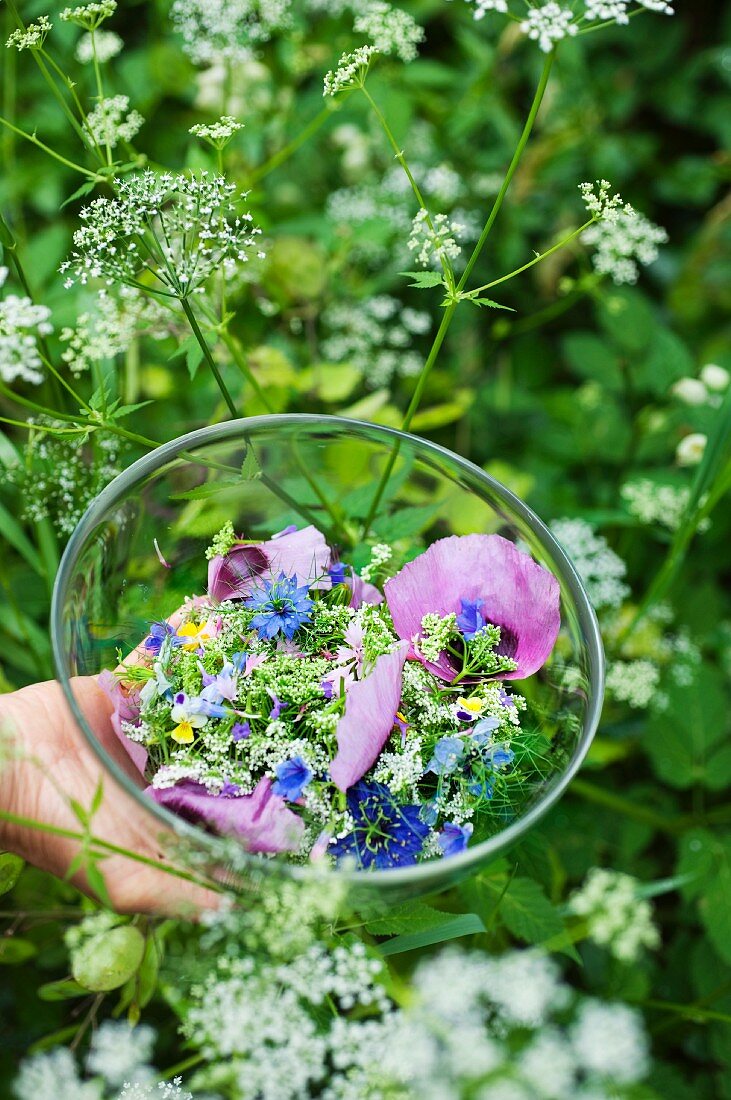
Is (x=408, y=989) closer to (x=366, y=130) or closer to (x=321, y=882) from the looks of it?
(x=321, y=882)

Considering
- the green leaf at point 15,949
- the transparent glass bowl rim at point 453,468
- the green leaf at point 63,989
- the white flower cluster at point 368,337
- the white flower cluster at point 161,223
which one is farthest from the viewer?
the white flower cluster at point 368,337

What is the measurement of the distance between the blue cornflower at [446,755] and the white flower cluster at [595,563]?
1.72 feet

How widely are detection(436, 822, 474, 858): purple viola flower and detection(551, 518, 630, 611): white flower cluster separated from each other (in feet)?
1.75

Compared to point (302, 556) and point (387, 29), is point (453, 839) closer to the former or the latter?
point (302, 556)

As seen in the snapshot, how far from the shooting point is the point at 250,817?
589mm

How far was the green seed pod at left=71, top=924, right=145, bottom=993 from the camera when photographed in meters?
0.72

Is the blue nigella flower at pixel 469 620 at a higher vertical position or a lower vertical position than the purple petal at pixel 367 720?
higher

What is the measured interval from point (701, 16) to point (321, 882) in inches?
79.5

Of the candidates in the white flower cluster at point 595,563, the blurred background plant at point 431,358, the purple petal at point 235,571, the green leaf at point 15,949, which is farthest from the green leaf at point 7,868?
the white flower cluster at point 595,563

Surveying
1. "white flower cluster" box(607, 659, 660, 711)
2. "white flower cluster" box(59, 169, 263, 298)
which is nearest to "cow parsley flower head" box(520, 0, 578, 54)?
"white flower cluster" box(59, 169, 263, 298)

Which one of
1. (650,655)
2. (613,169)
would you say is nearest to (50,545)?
(650,655)

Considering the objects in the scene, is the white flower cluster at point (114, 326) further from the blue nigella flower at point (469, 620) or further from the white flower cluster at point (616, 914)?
the white flower cluster at point (616, 914)

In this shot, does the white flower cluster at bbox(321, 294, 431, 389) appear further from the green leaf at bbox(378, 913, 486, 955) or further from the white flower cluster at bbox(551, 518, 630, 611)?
the green leaf at bbox(378, 913, 486, 955)

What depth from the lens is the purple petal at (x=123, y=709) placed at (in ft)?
2.09
